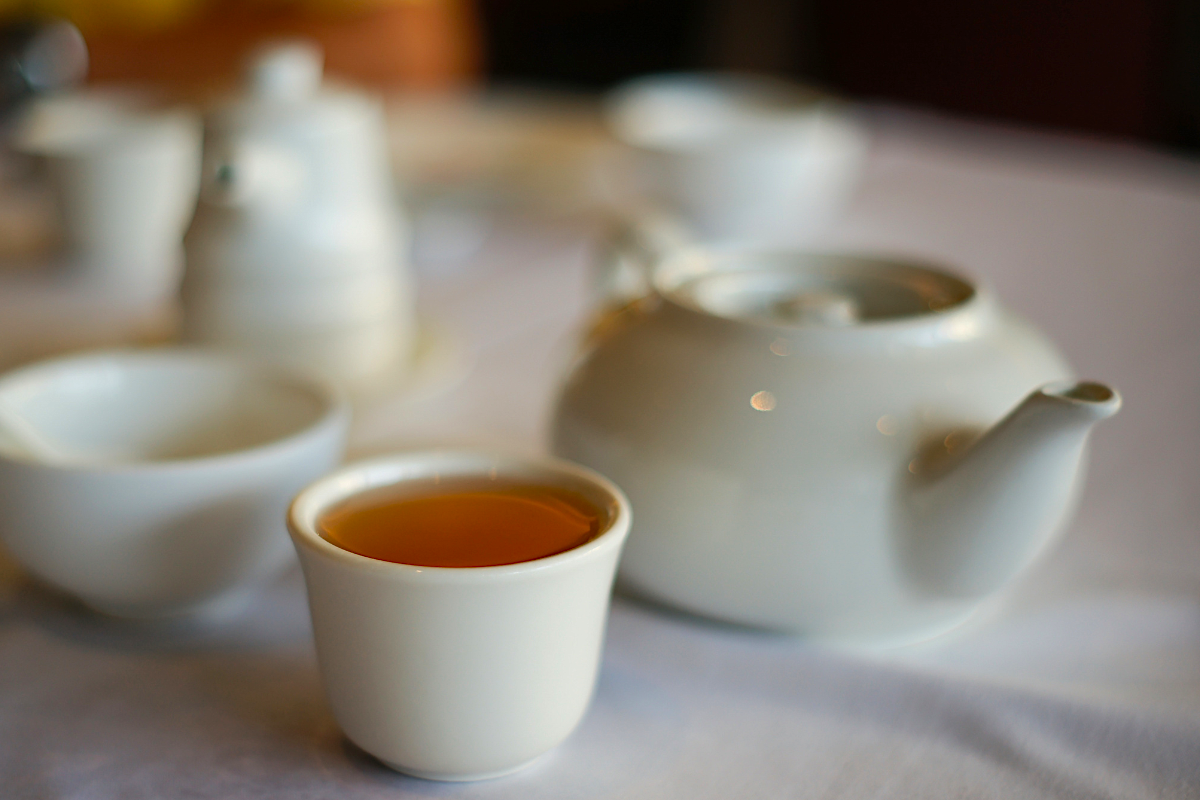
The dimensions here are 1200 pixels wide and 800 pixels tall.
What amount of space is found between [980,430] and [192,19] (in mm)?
1499

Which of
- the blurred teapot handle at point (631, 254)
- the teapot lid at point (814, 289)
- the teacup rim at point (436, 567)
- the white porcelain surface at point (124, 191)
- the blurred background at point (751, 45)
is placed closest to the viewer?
the teacup rim at point (436, 567)

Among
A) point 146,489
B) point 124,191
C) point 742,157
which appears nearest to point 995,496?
point 146,489

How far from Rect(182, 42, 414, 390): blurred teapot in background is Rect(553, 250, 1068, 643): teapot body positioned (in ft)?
0.80

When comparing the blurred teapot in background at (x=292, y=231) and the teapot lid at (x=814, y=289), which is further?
the blurred teapot in background at (x=292, y=231)

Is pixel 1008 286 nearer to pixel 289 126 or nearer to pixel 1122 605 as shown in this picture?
pixel 1122 605

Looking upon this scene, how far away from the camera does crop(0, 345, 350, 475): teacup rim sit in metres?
0.36

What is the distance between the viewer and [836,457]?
1.18 ft

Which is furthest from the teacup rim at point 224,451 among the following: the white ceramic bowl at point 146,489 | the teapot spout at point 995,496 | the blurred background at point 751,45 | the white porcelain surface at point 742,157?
the blurred background at point 751,45

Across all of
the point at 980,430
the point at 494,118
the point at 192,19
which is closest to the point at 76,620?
the point at 980,430

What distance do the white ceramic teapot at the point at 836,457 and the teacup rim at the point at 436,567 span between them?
46 millimetres

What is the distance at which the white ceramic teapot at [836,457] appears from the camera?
0.36 metres

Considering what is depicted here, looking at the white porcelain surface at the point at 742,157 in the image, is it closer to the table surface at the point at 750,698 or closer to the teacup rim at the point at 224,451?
the table surface at the point at 750,698

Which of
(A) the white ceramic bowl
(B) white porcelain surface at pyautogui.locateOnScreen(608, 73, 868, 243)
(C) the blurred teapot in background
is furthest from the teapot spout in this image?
(B) white porcelain surface at pyautogui.locateOnScreen(608, 73, 868, 243)

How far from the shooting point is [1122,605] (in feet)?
1.40
